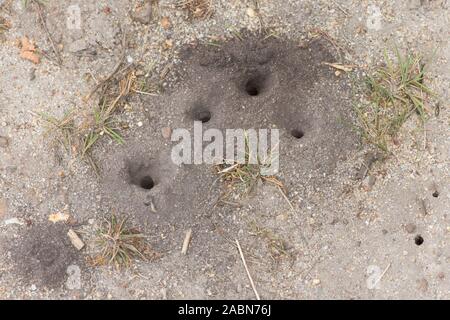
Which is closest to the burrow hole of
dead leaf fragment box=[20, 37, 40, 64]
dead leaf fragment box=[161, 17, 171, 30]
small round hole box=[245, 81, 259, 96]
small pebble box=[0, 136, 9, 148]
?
small round hole box=[245, 81, 259, 96]

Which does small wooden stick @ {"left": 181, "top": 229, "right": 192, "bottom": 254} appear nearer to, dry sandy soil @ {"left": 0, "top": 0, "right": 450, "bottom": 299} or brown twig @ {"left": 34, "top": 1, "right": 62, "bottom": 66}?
dry sandy soil @ {"left": 0, "top": 0, "right": 450, "bottom": 299}

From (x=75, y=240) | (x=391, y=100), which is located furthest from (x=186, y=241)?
(x=391, y=100)

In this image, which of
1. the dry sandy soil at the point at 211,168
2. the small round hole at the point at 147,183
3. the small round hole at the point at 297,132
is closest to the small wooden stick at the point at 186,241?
the dry sandy soil at the point at 211,168

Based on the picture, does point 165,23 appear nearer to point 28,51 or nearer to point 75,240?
point 28,51

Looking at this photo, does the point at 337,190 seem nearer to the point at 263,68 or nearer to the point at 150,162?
the point at 263,68

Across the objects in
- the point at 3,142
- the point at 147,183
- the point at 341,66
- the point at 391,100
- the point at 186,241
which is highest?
the point at 341,66

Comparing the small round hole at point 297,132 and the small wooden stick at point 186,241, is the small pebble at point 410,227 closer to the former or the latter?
the small round hole at point 297,132
